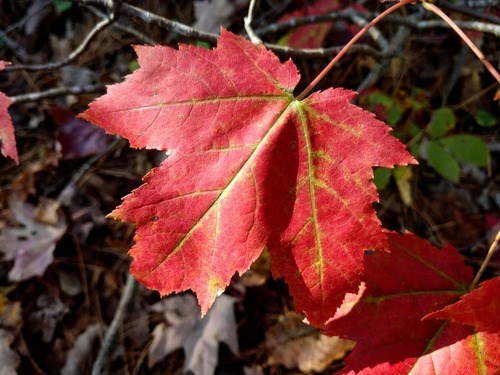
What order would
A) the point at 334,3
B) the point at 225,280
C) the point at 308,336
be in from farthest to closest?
the point at 334,3, the point at 308,336, the point at 225,280

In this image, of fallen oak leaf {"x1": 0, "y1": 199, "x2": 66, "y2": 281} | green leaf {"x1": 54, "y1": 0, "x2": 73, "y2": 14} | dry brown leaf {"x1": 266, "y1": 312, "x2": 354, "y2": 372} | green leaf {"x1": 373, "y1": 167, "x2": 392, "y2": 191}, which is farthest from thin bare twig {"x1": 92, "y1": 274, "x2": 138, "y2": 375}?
green leaf {"x1": 54, "y1": 0, "x2": 73, "y2": 14}

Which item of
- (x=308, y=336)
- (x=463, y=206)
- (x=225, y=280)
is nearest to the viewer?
(x=225, y=280)

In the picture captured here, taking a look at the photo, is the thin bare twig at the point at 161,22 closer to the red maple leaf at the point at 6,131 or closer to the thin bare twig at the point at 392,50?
the red maple leaf at the point at 6,131

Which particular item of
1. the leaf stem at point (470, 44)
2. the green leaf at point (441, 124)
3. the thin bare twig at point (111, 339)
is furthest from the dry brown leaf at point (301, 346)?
the leaf stem at point (470, 44)

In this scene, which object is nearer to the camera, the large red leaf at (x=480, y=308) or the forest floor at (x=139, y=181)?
the large red leaf at (x=480, y=308)

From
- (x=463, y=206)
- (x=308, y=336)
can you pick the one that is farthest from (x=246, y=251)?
(x=463, y=206)

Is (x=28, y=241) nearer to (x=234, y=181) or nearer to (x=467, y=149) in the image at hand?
(x=234, y=181)

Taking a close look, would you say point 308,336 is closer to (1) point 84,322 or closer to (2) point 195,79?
(1) point 84,322
